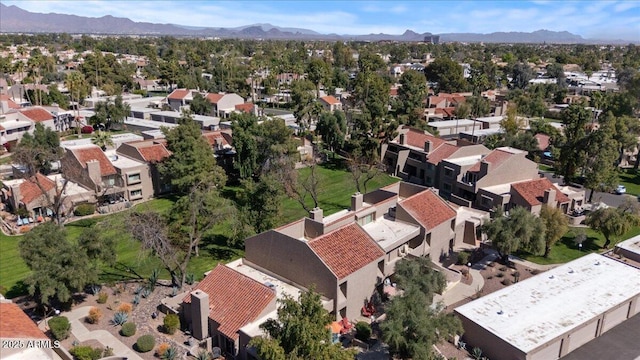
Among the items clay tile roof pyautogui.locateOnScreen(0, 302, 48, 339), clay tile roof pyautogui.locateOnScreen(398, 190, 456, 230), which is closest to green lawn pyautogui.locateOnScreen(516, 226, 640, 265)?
clay tile roof pyautogui.locateOnScreen(398, 190, 456, 230)

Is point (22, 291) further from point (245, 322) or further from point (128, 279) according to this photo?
point (245, 322)

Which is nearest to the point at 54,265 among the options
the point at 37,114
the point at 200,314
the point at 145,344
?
the point at 145,344

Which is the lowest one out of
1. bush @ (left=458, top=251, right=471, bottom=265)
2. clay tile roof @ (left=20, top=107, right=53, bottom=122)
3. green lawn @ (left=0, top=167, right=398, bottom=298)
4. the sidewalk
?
green lawn @ (left=0, top=167, right=398, bottom=298)

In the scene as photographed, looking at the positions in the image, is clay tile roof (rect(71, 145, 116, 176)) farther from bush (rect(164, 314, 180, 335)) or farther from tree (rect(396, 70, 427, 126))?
tree (rect(396, 70, 427, 126))

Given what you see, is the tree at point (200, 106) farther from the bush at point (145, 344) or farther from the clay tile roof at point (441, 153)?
the bush at point (145, 344)

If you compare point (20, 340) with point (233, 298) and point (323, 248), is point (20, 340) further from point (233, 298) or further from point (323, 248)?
point (323, 248)

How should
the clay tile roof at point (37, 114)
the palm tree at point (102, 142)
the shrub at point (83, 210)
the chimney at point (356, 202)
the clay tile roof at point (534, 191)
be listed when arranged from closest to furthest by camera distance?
the chimney at point (356, 202) → the clay tile roof at point (534, 191) → the shrub at point (83, 210) → the palm tree at point (102, 142) → the clay tile roof at point (37, 114)

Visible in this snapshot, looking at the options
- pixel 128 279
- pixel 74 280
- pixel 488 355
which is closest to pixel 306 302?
pixel 488 355

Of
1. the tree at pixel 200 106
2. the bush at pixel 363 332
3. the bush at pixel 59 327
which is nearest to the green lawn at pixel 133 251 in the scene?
the bush at pixel 59 327
